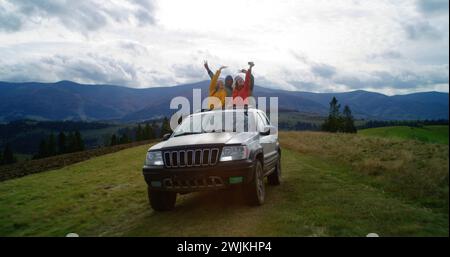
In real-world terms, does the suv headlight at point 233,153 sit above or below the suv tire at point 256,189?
above

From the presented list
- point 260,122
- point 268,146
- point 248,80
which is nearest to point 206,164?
point 268,146

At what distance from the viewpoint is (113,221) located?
8.72 metres

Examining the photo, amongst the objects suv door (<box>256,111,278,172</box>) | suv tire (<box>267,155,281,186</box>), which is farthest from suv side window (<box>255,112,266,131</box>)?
suv tire (<box>267,155,281,186</box>)

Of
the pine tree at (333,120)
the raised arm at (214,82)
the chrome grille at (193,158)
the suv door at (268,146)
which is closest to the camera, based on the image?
the chrome grille at (193,158)

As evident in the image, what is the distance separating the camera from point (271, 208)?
8.50 meters

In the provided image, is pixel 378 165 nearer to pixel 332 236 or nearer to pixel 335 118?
pixel 332 236

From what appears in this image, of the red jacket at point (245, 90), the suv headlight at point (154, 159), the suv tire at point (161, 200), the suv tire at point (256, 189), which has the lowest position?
the suv tire at point (161, 200)

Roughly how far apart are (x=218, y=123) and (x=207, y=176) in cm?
222

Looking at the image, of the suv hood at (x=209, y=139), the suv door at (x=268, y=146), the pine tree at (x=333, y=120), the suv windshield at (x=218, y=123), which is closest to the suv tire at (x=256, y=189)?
the suv hood at (x=209, y=139)

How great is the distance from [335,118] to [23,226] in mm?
87125

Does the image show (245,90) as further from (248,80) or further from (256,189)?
(256,189)

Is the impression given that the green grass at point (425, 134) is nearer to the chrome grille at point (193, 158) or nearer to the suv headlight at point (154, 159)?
the chrome grille at point (193, 158)

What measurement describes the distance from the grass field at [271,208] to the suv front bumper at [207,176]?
0.68 metres

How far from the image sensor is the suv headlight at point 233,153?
7922 mm
